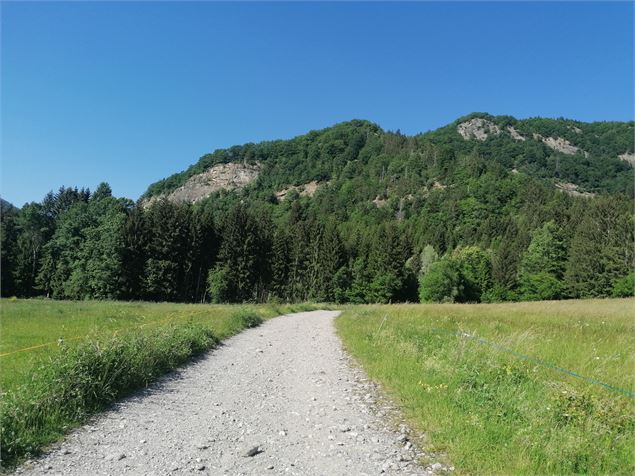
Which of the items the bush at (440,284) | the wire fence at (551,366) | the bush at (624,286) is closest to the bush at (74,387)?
the wire fence at (551,366)

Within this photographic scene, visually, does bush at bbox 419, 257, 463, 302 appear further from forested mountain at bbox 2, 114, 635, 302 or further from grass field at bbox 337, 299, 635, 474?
grass field at bbox 337, 299, 635, 474

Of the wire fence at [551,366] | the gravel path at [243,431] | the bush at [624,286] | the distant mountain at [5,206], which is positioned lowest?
the bush at [624,286]

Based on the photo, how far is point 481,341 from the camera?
37.0 feet

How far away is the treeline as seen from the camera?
6103cm

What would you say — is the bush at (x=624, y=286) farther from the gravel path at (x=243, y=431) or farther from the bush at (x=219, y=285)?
the gravel path at (x=243, y=431)

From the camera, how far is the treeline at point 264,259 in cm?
6103

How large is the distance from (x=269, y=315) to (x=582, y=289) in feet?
217

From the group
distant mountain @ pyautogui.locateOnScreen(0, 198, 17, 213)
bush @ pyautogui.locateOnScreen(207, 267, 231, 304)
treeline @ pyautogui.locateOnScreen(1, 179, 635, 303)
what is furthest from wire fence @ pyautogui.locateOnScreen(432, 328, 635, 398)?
distant mountain @ pyautogui.locateOnScreen(0, 198, 17, 213)

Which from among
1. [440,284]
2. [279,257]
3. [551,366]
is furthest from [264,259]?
[551,366]

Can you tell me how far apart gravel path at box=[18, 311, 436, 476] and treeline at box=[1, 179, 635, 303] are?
5481 centimetres

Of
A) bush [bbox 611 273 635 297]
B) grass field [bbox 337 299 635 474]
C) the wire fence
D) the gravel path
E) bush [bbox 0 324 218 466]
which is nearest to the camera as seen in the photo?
grass field [bbox 337 299 635 474]

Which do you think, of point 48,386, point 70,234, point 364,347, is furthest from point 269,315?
point 70,234

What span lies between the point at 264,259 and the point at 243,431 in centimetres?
6444

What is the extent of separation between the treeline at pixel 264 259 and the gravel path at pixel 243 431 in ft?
180
